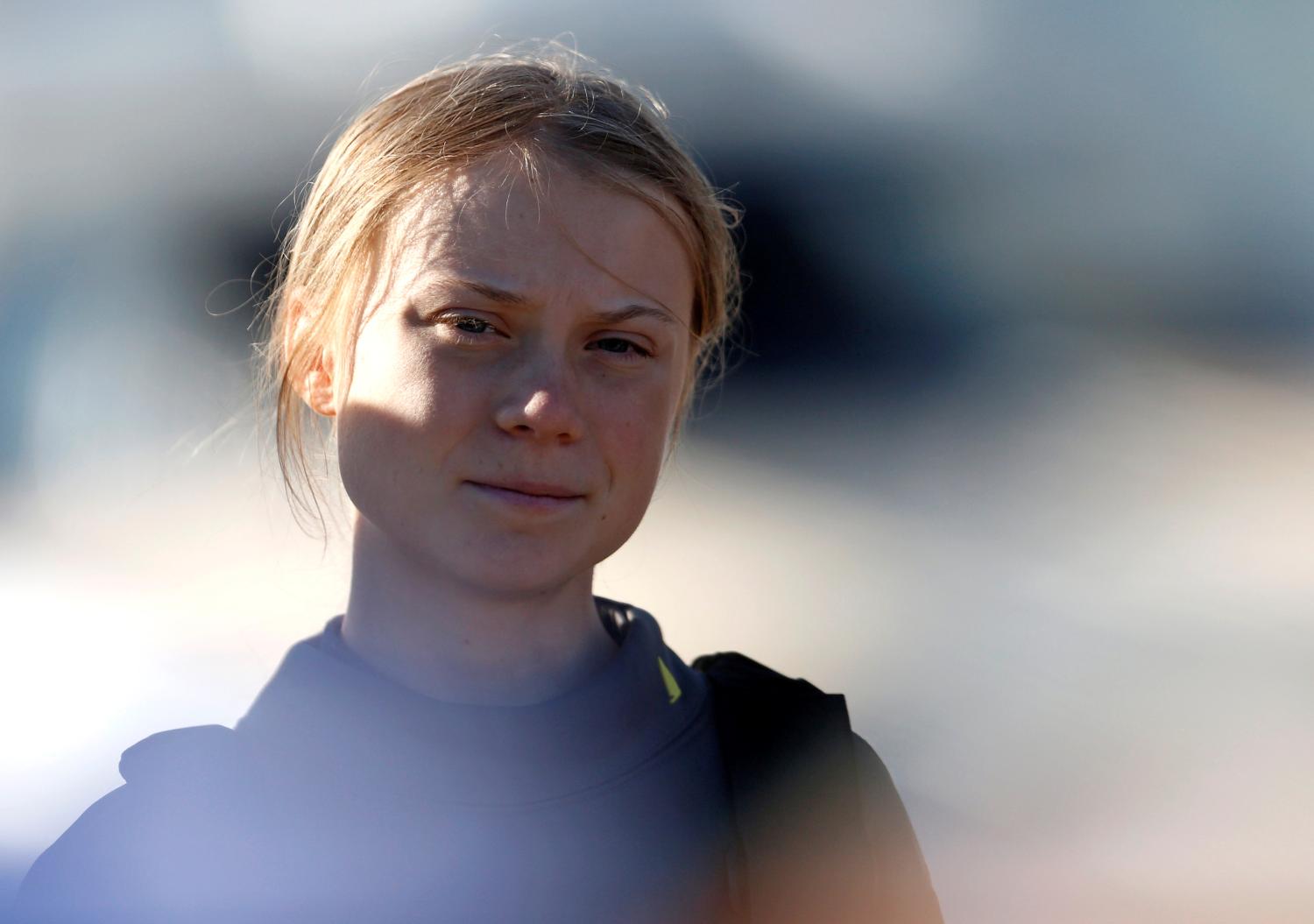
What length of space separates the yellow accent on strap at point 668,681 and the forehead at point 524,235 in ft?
0.85

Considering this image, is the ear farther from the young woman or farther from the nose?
the nose

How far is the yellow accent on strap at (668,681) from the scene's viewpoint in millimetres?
796

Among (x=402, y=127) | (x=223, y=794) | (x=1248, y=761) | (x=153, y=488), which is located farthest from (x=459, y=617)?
(x=1248, y=761)

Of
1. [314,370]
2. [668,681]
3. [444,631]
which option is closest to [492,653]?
[444,631]

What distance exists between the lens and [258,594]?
1.09 m

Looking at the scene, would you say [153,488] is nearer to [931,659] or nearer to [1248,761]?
[931,659]

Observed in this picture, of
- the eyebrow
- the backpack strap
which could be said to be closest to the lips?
the eyebrow

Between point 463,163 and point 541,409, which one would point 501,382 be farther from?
point 463,163

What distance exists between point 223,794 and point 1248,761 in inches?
36.3

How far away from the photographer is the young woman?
2.17 feet

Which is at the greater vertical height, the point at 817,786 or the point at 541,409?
the point at 541,409

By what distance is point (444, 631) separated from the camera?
731mm

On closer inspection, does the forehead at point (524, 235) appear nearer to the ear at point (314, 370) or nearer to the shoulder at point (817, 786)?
the ear at point (314, 370)

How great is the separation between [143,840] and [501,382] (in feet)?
1.11
